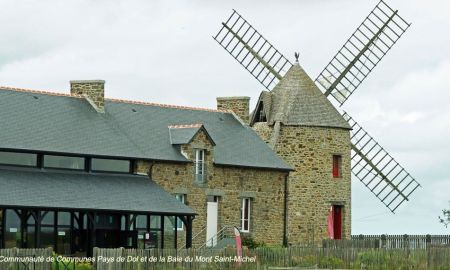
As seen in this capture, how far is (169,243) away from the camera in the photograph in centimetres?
5428

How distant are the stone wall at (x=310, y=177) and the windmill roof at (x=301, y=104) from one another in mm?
381

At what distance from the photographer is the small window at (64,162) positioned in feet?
171

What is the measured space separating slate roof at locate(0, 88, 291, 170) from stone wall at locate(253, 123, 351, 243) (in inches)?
47.1

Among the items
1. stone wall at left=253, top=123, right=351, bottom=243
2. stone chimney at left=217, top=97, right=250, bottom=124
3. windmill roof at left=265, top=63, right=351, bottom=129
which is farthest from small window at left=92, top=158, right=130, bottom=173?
A: stone chimney at left=217, top=97, right=250, bottom=124

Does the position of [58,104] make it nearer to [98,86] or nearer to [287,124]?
[98,86]

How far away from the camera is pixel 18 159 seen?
5103 centimetres

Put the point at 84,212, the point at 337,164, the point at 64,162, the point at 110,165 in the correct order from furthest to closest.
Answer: the point at 337,164
the point at 110,165
the point at 64,162
the point at 84,212

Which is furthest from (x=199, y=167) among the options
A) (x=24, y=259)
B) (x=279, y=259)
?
(x=24, y=259)

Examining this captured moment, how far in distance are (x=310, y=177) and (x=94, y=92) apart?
1113cm

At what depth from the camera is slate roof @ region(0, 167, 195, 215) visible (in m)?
48.5

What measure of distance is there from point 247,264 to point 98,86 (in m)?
15.0

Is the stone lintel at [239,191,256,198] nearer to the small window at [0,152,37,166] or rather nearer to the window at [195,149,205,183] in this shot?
the window at [195,149,205,183]

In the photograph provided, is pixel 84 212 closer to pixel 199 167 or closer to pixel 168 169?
pixel 168 169

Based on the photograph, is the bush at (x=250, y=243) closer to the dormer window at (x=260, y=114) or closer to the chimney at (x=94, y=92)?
the dormer window at (x=260, y=114)
